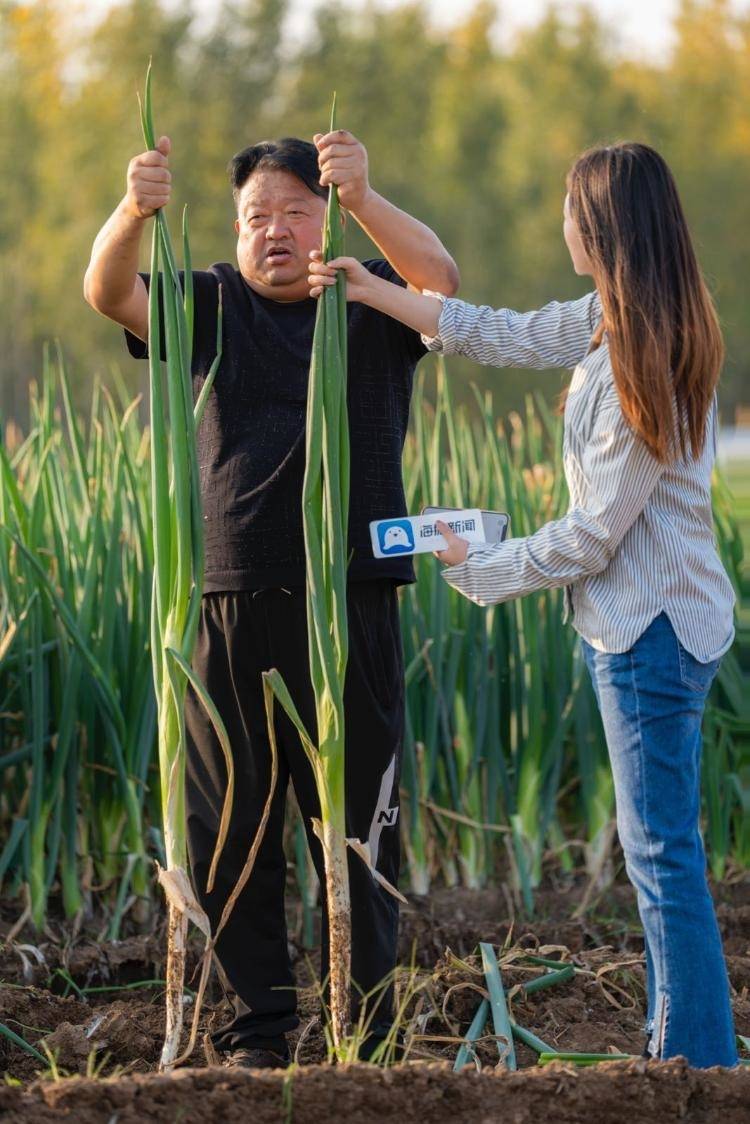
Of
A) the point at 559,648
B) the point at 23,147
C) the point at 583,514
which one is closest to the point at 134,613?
the point at 559,648

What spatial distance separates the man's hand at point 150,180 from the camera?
183 centimetres

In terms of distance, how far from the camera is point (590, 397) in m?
1.76

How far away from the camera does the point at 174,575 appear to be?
184cm

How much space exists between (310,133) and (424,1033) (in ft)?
59.1

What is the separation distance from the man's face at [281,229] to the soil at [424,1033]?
3.32 ft

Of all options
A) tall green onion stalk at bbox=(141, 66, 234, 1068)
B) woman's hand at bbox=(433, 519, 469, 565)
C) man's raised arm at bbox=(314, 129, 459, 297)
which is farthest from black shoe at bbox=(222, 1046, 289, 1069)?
man's raised arm at bbox=(314, 129, 459, 297)

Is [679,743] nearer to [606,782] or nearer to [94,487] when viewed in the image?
[606,782]

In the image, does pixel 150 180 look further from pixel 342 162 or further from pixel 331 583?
pixel 331 583

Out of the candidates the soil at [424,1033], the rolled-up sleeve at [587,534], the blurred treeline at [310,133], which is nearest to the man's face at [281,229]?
the rolled-up sleeve at [587,534]

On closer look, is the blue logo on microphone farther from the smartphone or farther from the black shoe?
the black shoe

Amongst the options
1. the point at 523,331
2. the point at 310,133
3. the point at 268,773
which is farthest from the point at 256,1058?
the point at 310,133

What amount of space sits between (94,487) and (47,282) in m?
17.7

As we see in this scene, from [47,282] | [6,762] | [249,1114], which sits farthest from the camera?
[47,282]

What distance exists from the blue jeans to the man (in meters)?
0.42
